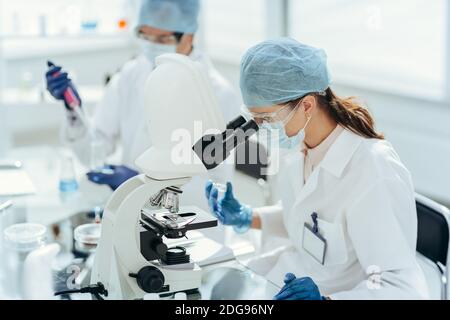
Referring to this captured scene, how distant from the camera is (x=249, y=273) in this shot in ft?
5.46

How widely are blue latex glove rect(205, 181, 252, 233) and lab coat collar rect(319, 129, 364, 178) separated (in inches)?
13.0

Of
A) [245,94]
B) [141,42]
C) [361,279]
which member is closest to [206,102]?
[245,94]

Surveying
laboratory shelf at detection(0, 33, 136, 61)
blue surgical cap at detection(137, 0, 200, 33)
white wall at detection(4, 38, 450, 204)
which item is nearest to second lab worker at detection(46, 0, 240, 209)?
blue surgical cap at detection(137, 0, 200, 33)

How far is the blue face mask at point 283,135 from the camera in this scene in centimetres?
164

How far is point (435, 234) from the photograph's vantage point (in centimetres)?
181

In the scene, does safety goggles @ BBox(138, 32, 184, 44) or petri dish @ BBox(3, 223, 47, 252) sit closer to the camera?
petri dish @ BBox(3, 223, 47, 252)

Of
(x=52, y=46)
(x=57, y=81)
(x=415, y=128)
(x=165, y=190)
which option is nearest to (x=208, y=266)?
(x=165, y=190)

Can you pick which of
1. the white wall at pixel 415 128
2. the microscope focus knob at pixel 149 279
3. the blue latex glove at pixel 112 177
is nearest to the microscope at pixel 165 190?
the microscope focus knob at pixel 149 279

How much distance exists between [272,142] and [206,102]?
411mm

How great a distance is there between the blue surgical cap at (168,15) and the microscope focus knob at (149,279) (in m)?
1.23

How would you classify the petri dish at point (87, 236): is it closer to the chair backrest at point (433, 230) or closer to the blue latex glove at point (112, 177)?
the blue latex glove at point (112, 177)

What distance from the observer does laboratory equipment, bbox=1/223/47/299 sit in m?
1.51

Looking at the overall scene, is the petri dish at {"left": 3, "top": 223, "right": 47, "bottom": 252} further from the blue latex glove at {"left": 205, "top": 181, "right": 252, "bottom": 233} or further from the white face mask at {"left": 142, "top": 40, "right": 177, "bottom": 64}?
the white face mask at {"left": 142, "top": 40, "right": 177, "bottom": 64}

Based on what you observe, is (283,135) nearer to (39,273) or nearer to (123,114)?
(39,273)
